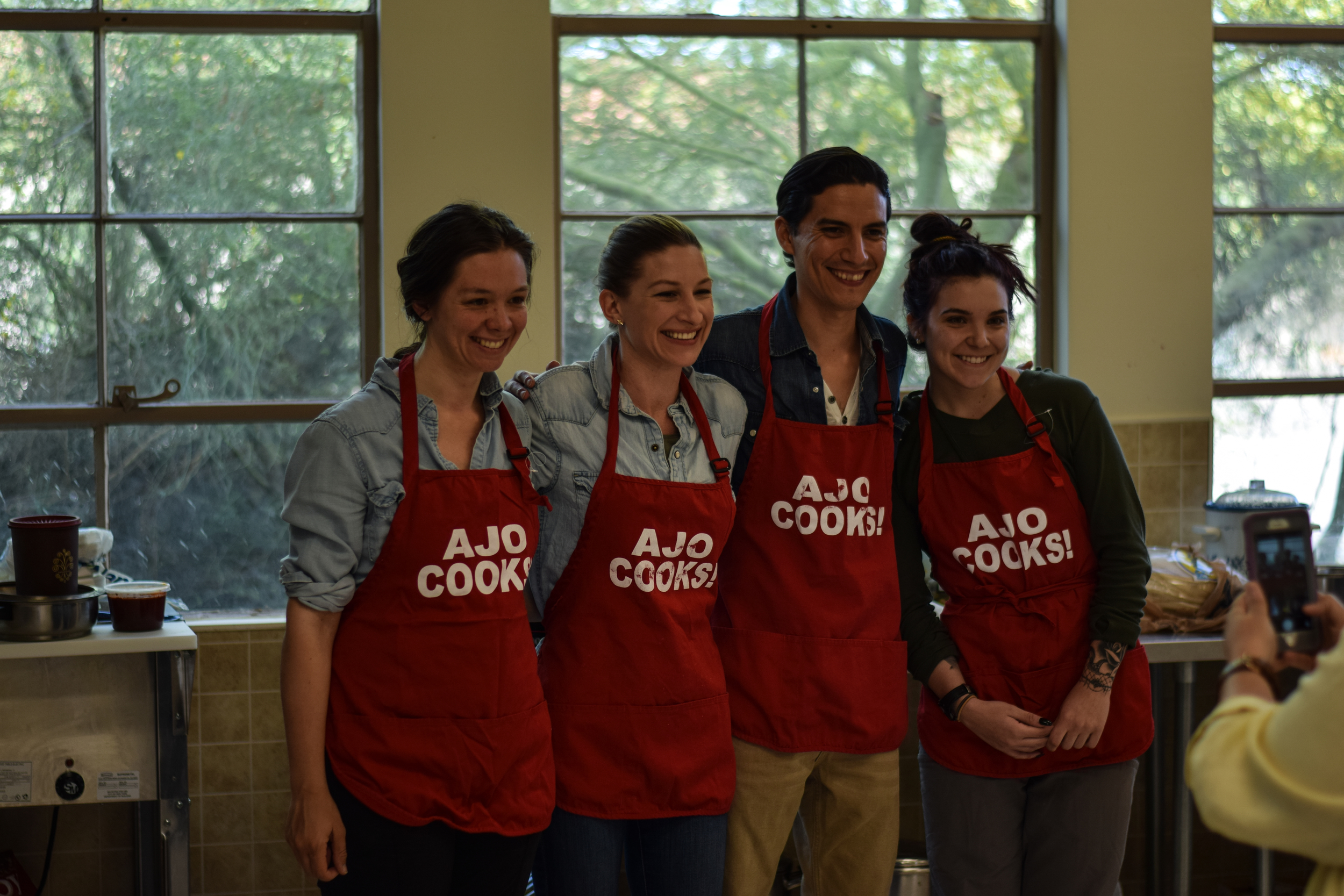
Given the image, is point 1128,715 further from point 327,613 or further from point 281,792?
point 281,792

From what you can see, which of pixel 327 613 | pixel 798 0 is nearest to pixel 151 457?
pixel 327 613

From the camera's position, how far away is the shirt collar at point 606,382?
1772 millimetres

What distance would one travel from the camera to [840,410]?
1977mm

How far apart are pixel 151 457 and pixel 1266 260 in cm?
338

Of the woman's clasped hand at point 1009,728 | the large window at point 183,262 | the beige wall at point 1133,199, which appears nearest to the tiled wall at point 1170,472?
the beige wall at point 1133,199

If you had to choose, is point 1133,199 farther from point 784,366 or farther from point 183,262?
point 183,262

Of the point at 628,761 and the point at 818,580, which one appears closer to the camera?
the point at 628,761

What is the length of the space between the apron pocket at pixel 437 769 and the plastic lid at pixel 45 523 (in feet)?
3.69

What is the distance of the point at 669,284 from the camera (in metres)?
1.77

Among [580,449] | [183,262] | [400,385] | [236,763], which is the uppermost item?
[183,262]

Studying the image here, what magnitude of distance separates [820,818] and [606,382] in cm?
88

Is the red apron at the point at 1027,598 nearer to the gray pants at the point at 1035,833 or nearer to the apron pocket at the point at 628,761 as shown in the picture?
the gray pants at the point at 1035,833

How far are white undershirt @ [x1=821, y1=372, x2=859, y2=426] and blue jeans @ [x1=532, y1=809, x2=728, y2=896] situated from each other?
72 cm

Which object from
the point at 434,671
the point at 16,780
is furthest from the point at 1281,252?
the point at 16,780
